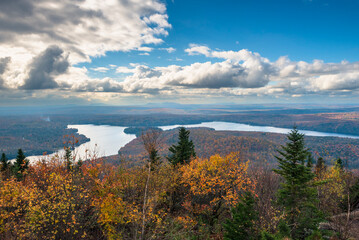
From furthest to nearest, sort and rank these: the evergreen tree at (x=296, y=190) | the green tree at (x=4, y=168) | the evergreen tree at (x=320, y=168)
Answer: the evergreen tree at (x=320, y=168) < the green tree at (x=4, y=168) < the evergreen tree at (x=296, y=190)

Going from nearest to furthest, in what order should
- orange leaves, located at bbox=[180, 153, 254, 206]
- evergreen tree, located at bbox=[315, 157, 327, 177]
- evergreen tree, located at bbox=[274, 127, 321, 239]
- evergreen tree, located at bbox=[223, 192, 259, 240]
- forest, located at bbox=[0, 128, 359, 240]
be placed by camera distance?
→ forest, located at bbox=[0, 128, 359, 240], evergreen tree, located at bbox=[223, 192, 259, 240], evergreen tree, located at bbox=[274, 127, 321, 239], orange leaves, located at bbox=[180, 153, 254, 206], evergreen tree, located at bbox=[315, 157, 327, 177]

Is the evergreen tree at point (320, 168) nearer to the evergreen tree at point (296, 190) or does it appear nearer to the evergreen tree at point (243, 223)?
Result: the evergreen tree at point (296, 190)

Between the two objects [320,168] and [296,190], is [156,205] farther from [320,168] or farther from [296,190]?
[320,168]

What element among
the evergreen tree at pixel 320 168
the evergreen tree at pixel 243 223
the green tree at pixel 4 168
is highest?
the evergreen tree at pixel 243 223

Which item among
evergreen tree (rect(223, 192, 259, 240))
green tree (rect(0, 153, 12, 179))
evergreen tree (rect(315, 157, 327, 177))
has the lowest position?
evergreen tree (rect(315, 157, 327, 177))

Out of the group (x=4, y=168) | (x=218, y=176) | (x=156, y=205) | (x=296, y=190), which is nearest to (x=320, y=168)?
(x=296, y=190)

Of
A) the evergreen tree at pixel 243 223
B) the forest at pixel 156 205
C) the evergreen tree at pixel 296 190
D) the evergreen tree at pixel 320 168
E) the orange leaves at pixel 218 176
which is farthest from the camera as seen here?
the evergreen tree at pixel 320 168

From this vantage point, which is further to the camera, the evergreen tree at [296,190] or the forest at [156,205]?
the evergreen tree at [296,190]

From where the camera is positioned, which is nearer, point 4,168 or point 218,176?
point 218,176

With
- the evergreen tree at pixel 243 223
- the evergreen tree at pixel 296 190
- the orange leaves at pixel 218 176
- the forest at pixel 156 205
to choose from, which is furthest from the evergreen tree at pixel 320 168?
the evergreen tree at pixel 243 223

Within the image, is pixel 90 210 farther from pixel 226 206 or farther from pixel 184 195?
pixel 226 206

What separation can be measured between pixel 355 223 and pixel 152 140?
23.7 metres

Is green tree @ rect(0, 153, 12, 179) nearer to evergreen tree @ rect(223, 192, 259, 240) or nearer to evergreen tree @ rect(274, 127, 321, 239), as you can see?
evergreen tree @ rect(223, 192, 259, 240)

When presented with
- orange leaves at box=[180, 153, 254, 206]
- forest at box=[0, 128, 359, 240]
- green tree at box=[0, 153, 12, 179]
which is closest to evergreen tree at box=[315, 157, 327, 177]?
forest at box=[0, 128, 359, 240]
